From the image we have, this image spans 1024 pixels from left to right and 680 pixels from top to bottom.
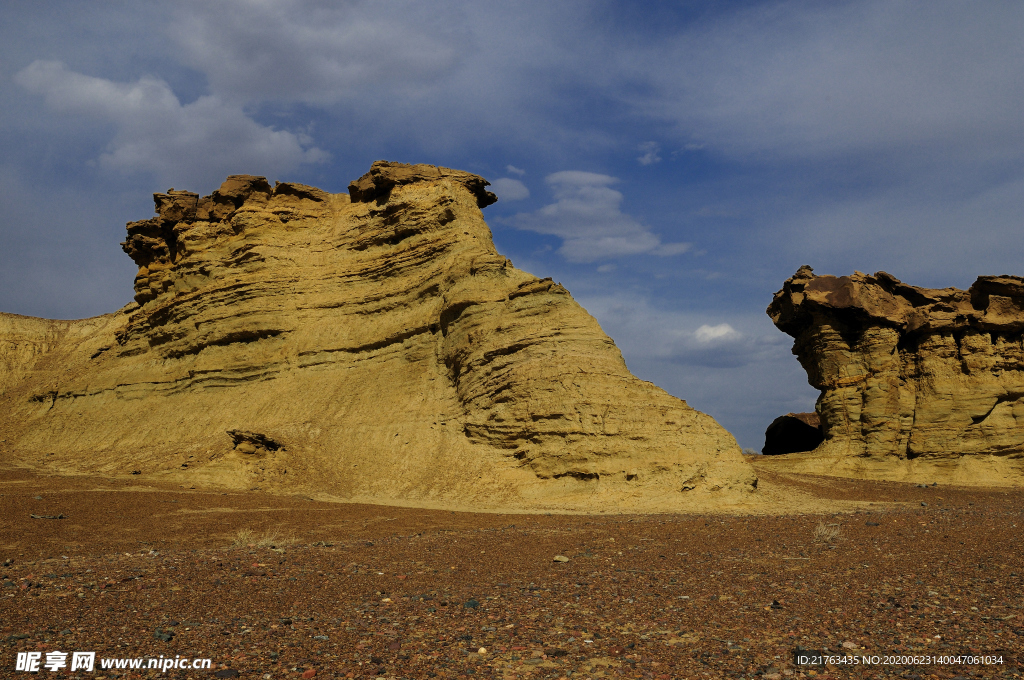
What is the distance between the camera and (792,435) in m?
48.2

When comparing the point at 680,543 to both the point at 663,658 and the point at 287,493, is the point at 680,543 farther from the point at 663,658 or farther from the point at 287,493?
the point at 287,493

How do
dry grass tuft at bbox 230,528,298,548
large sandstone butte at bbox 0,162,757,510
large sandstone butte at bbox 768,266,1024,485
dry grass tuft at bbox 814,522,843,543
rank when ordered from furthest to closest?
large sandstone butte at bbox 768,266,1024,485, large sandstone butte at bbox 0,162,757,510, dry grass tuft at bbox 814,522,843,543, dry grass tuft at bbox 230,528,298,548

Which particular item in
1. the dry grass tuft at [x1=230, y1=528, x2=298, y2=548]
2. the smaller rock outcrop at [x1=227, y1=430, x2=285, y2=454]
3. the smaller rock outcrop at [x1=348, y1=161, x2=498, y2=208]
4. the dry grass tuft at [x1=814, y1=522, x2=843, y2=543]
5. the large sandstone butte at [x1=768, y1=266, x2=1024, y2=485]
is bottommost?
the dry grass tuft at [x1=230, y1=528, x2=298, y2=548]

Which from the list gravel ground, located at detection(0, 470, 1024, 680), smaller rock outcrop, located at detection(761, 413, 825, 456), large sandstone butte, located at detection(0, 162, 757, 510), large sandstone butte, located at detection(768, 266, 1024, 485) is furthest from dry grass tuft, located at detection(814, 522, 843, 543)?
smaller rock outcrop, located at detection(761, 413, 825, 456)

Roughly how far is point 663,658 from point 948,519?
12.1 meters

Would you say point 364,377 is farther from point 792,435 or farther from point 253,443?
point 792,435

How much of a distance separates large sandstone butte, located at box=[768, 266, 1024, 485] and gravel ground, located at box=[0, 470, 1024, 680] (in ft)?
76.6

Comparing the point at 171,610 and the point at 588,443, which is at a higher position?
the point at 588,443

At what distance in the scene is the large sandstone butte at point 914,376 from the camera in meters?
32.8

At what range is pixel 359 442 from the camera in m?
24.7

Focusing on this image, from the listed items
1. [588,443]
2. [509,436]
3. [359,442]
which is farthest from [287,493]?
[588,443]

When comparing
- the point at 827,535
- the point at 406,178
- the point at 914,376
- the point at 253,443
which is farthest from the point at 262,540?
the point at 914,376

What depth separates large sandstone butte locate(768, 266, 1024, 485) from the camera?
1292 inches

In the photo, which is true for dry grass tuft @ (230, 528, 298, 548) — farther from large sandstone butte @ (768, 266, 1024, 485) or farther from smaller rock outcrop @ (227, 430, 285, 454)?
large sandstone butte @ (768, 266, 1024, 485)
